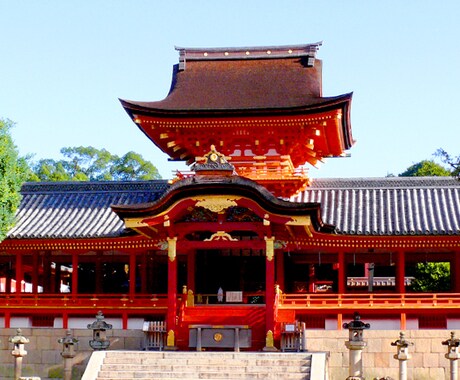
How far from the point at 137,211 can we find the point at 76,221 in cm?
504

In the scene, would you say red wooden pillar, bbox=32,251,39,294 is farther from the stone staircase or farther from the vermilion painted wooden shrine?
the stone staircase

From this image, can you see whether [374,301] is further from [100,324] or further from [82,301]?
[82,301]

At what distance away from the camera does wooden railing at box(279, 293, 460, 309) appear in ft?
96.1

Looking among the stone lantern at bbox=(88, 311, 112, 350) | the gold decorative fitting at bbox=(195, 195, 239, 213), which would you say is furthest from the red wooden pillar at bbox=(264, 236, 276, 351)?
the stone lantern at bbox=(88, 311, 112, 350)

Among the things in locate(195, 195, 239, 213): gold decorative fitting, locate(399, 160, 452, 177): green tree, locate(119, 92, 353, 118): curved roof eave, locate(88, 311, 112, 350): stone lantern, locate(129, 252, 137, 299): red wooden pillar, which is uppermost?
locate(399, 160, 452, 177): green tree

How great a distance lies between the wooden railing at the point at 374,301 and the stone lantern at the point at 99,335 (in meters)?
5.37

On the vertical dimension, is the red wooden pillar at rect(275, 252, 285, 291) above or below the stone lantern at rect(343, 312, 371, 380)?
above

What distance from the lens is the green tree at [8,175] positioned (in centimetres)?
3048

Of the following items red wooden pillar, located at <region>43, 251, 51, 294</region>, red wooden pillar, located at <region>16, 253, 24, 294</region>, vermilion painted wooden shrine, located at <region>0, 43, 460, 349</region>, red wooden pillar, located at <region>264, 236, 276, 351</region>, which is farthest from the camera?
red wooden pillar, located at <region>43, 251, 51, 294</region>

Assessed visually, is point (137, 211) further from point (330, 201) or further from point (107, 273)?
point (107, 273)

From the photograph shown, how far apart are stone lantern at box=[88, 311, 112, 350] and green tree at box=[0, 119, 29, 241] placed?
499 centimetres

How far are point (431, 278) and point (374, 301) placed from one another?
14.8 m

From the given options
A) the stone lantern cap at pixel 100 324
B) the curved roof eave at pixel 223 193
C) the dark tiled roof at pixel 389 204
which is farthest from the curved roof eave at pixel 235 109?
the stone lantern cap at pixel 100 324

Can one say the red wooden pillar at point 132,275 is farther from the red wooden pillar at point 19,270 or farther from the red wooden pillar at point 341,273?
the red wooden pillar at point 341,273
